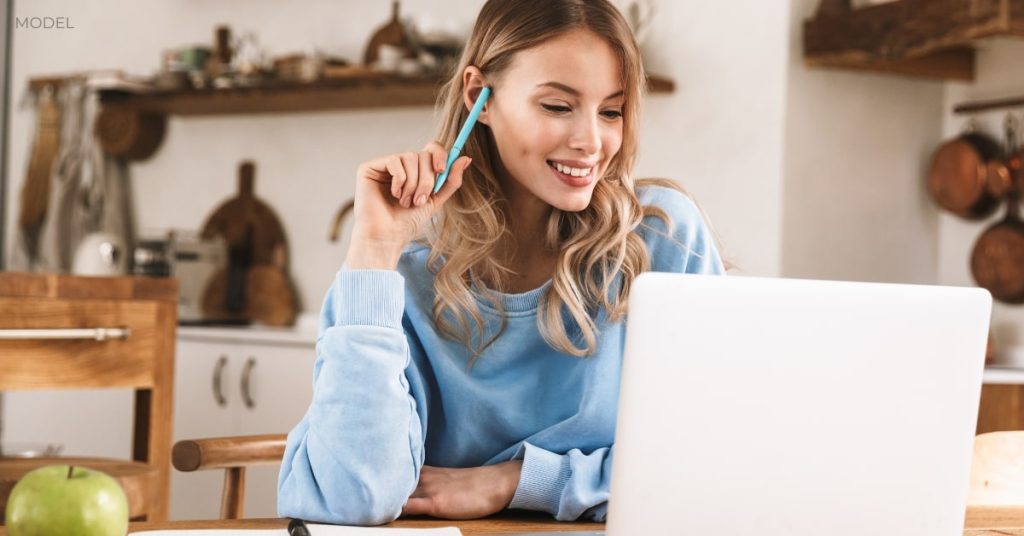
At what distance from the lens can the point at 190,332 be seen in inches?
150

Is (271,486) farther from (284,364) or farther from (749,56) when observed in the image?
(749,56)

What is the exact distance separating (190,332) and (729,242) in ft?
5.71

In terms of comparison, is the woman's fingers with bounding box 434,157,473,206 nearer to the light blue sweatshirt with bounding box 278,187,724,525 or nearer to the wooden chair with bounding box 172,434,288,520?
the light blue sweatshirt with bounding box 278,187,724,525

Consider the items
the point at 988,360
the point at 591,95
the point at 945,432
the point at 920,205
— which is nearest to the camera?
the point at 945,432

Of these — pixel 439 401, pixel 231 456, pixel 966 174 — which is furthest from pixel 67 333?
pixel 966 174

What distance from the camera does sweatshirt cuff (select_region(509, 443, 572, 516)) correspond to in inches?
50.8

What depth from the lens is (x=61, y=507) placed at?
2.98ft

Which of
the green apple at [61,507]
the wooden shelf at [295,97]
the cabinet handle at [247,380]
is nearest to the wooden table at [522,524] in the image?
the green apple at [61,507]

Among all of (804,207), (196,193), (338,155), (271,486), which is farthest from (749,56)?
(196,193)

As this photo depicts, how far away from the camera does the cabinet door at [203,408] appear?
3676mm

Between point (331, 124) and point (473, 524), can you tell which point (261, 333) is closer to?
point (331, 124)

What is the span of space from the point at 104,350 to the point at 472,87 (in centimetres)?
123

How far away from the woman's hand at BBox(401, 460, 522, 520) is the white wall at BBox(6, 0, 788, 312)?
1.94 metres

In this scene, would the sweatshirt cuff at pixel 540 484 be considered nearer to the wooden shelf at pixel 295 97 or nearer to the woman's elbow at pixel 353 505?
the woman's elbow at pixel 353 505
